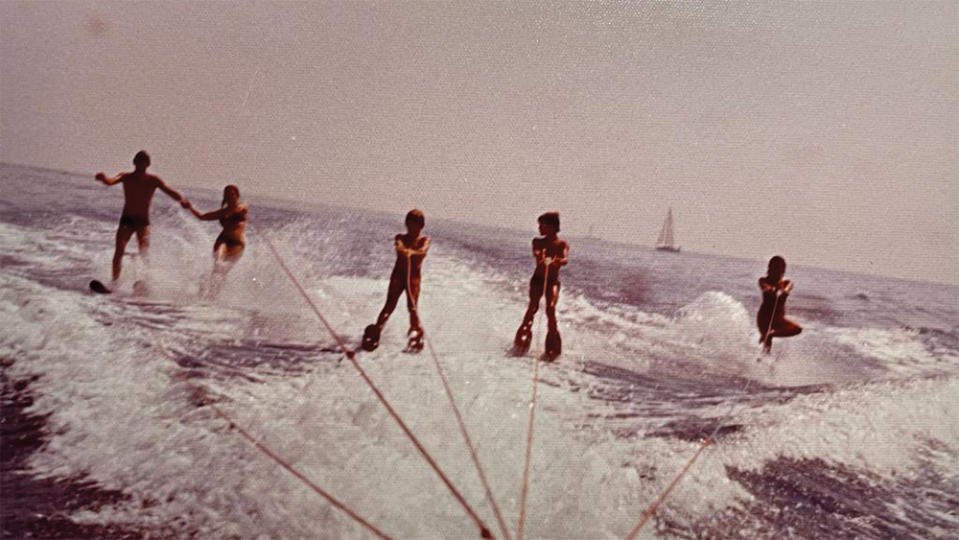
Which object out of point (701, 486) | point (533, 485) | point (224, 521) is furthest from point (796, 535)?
point (224, 521)

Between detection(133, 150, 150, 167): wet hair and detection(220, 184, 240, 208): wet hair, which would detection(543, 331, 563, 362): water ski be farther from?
detection(133, 150, 150, 167): wet hair

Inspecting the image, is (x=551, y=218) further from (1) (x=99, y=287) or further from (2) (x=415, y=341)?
(1) (x=99, y=287)

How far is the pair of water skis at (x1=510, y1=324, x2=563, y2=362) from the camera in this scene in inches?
113

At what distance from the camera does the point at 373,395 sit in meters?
2.64

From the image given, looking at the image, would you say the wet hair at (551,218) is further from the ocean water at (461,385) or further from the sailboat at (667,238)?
the sailboat at (667,238)

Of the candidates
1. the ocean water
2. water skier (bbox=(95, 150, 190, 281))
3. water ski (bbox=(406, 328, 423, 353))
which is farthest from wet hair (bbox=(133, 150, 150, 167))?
water ski (bbox=(406, 328, 423, 353))

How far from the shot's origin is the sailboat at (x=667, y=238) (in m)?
2.99

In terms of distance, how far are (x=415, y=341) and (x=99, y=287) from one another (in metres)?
1.45

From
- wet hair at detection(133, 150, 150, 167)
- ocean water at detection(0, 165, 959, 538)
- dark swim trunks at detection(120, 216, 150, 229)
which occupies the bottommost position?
ocean water at detection(0, 165, 959, 538)

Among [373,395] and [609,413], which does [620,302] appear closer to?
[609,413]

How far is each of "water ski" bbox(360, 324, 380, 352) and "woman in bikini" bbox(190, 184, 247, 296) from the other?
2.34 feet

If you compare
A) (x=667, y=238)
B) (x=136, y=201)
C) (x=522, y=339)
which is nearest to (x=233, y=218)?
(x=136, y=201)

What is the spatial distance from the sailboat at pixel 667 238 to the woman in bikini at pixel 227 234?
1963 mm

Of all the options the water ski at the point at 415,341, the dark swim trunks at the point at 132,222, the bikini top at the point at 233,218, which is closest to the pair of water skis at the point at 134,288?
the dark swim trunks at the point at 132,222
